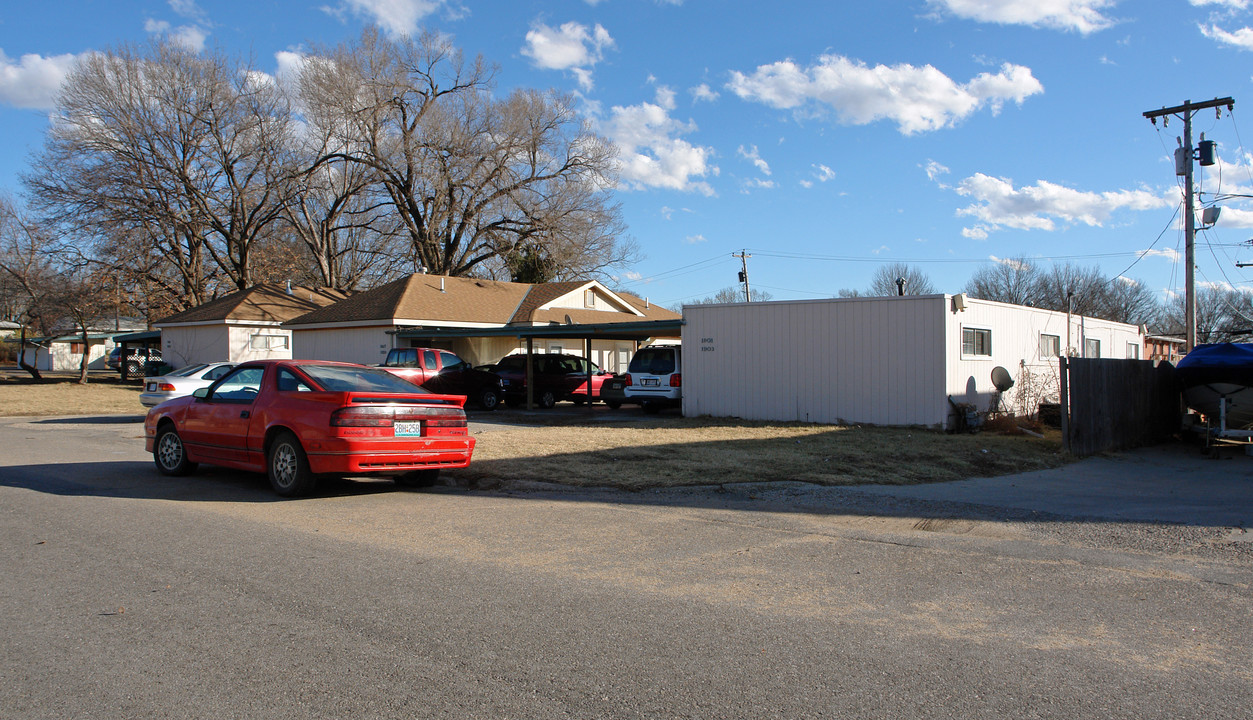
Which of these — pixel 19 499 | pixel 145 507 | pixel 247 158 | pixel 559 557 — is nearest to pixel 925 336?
pixel 559 557

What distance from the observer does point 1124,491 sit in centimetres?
1046

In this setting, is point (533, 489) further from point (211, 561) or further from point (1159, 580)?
point (1159, 580)

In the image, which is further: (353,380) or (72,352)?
(72,352)

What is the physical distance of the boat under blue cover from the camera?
50.6 feet

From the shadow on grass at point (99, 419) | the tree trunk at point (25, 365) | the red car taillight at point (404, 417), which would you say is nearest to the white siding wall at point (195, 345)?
the tree trunk at point (25, 365)

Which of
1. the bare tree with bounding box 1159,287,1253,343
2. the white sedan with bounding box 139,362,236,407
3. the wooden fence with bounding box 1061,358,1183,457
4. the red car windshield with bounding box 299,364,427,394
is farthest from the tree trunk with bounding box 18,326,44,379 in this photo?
the bare tree with bounding box 1159,287,1253,343

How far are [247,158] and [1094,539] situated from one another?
40700mm

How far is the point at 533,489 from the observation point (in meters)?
9.86

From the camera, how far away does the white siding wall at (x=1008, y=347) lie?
17047 mm

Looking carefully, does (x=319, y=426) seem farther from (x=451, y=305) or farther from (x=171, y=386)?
(x=451, y=305)

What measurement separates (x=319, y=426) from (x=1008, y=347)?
644 inches

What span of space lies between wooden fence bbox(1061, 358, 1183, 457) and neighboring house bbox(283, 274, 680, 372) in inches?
622

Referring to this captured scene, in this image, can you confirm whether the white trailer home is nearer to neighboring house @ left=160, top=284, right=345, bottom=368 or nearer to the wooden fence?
the wooden fence

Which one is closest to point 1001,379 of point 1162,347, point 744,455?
point 744,455
